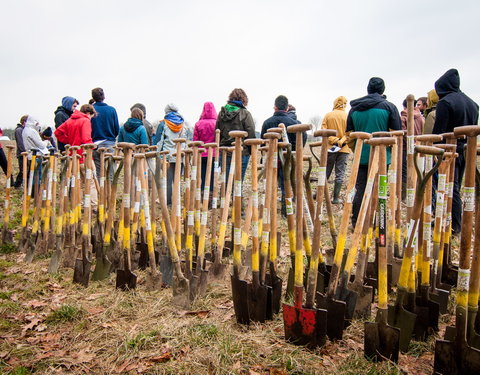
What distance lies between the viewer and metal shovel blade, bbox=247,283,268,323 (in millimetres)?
3015

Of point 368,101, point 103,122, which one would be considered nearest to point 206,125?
point 103,122

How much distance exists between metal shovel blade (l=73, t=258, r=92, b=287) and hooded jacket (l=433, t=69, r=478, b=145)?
192 inches

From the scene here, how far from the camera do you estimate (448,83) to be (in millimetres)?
4980

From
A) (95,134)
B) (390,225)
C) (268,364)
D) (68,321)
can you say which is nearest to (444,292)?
(390,225)

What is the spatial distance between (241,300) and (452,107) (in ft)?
13.1

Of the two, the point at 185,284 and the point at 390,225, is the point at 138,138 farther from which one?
the point at 390,225

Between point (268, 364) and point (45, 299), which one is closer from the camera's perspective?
point (268, 364)

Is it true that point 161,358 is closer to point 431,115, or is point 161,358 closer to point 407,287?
point 407,287

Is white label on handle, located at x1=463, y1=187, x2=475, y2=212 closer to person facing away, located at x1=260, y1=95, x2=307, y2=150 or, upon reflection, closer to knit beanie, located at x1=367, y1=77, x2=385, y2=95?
knit beanie, located at x1=367, y1=77, x2=385, y2=95

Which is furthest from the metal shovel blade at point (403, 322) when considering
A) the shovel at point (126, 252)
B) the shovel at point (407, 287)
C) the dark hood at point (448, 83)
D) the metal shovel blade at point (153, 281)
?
the dark hood at point (448, 83)

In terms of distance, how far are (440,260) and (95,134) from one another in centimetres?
647

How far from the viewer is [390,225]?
12.2ft

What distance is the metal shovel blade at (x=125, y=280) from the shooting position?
391 centimetres

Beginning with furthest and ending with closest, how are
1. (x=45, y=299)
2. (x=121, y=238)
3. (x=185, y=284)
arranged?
(x=121, y=238), (x=45, y=299), (x=185, y=284)
